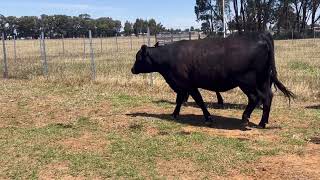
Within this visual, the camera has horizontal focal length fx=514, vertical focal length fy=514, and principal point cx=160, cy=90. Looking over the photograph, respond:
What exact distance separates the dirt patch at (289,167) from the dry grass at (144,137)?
0.5 inches

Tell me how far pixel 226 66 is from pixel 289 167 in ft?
10.4

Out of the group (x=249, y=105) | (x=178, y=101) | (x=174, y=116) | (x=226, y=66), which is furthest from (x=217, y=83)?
(x=174, y=116)

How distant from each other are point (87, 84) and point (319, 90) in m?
6.82

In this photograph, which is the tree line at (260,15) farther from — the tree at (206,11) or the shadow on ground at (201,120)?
the shadow on ground at (201,120)

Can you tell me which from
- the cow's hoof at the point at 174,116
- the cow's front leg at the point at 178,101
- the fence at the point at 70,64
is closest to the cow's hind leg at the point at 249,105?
the cow's front leg at the point at 178,101

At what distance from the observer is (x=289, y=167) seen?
22.0 feet

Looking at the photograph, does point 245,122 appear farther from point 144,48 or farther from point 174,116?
point 144,48

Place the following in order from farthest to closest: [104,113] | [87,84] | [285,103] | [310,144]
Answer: [87,84]
[285,103]
[104,113]
[310,144]

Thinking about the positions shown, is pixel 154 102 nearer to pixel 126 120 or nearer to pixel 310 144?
pixel 126 120

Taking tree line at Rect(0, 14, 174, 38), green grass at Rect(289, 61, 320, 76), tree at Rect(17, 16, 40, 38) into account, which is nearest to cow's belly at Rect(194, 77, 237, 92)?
green grass at Rect(289, 61, 320, 76)

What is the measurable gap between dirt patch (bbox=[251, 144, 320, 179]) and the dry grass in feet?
0.04

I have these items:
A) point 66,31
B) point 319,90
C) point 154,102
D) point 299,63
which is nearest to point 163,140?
point 154,102

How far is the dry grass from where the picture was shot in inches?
267

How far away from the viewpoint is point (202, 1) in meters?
78.8
